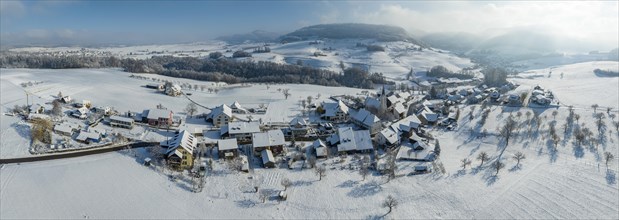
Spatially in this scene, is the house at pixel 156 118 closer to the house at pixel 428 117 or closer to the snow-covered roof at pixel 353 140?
the snow-covered roof at pixel 353 140

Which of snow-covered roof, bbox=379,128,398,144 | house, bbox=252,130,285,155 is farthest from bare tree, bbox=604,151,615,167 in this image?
house, bbox=252,130,285,155

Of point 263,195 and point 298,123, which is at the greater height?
point 298,123

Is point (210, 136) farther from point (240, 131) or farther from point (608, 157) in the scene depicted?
point (608, 157)

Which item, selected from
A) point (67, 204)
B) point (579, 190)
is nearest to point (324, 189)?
point (67, 204)

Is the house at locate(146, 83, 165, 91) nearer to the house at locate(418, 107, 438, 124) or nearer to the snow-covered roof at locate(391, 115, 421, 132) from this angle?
the snow-covered roof at locate(391, 115, 421, 132)

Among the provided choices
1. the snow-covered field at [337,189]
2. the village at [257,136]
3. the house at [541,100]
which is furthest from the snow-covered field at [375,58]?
the snow-covered field at [337,189]

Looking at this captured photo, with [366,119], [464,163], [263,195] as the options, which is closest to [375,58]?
[366,119]
